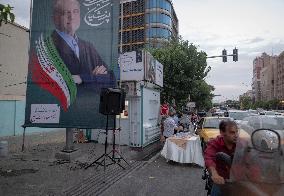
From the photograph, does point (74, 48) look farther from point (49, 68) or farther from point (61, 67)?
point (49, 68)

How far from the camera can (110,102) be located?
A: 1177 centimetres

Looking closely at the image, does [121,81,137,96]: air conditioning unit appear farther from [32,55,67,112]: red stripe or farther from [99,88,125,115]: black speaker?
[99,88,125,115]: black speaker

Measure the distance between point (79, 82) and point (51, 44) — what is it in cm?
177

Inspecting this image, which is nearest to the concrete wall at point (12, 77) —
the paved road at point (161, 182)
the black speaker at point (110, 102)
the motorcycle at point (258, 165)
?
the black speaker at point (110, 102)

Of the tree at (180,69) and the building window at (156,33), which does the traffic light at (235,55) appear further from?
the building window at (156,33)

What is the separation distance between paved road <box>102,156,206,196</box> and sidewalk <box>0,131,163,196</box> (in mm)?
358

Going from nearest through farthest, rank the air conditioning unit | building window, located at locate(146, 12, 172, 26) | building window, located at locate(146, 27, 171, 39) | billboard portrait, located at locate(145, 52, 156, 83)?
the air conditioning unit, billboard portrait, located at locate(145, 52, 156, 83), building window, located at locate(146, 27, 171, 39), building window, located at locate(146, 12, 172, 26)

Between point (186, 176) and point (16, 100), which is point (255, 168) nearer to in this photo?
point (186, 176)

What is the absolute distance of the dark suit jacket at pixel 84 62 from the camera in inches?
518

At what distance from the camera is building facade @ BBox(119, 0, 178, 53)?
8731 cm

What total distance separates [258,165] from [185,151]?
9.20m

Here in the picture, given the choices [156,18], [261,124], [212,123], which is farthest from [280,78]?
[261,124]

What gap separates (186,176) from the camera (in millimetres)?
10820

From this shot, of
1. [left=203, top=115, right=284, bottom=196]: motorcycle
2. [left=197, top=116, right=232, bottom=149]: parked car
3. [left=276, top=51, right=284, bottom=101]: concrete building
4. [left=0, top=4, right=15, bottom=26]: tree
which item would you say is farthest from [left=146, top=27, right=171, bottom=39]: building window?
[left=203, top=115, right=284, bottom=196]: motorcycle
